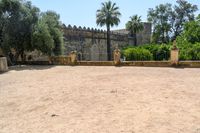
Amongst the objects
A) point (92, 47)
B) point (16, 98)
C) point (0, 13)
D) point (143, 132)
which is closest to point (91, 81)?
point (16, 98)

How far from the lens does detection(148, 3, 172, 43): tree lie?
182 ft

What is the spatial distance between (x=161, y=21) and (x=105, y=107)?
4801 cm

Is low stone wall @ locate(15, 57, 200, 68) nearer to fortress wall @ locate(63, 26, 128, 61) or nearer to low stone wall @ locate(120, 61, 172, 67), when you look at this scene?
low stone wall @ locate(120, 61, 172, 67)

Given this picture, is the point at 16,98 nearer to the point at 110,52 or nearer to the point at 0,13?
the point at 0,13

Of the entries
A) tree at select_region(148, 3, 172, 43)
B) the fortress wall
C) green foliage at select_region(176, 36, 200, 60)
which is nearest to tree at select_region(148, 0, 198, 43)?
tree at select_region(148, 3, 172, 43)

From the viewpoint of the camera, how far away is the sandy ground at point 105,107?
7.94m

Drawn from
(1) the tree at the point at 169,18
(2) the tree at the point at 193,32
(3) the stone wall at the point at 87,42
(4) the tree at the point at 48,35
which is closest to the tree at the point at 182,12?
(1) the tree at the point at 169,18

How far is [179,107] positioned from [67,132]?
3407 millimetres

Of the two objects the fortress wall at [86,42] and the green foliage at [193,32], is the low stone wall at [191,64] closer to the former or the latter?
the green foliage at [193,32]

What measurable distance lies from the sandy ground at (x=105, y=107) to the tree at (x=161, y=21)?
42.1 meters

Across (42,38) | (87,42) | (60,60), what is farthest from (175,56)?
(87,42)

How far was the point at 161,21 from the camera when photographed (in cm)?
5581

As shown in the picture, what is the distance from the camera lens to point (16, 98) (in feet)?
40.1

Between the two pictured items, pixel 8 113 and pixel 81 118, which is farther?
pixel 8 113
